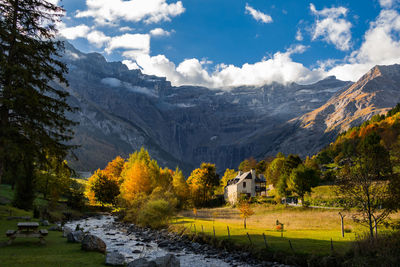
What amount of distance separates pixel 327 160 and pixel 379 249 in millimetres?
132698

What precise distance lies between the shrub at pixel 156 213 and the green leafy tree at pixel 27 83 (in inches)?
1281

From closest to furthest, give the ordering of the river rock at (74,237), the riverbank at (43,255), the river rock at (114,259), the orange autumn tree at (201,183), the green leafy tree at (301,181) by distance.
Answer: the riverbank at (43,255) < the river rock at (114,259) < the river rock at (74,237) < the green leafy tree at (301,181) < the orange autumn tree at (201,183)

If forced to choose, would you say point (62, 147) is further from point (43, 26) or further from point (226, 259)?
point (226, 259)

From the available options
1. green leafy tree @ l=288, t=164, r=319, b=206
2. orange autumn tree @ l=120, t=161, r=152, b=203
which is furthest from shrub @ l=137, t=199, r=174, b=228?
green leafy tree @ l=288, t=164, r=319, b=206

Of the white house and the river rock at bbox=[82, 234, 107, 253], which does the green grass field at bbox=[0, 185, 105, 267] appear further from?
the white house

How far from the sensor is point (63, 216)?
65562 millimetres

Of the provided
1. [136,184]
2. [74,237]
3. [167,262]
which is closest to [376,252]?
[167,262]

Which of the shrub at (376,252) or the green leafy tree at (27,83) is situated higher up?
the green leafy tree at (27,83)

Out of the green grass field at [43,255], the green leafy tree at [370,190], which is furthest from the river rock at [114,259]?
the green leafy tree at [370,190]

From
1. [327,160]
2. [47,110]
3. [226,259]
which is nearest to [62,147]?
[47,110]

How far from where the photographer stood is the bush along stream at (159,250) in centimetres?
1919

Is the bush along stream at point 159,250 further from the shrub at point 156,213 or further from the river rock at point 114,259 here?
the shrub at point 156,213

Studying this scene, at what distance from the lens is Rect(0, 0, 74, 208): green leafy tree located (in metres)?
19.2

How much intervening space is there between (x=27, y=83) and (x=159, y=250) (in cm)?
2349
